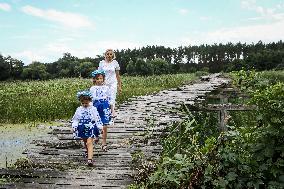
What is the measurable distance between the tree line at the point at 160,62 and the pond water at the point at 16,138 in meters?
26.5

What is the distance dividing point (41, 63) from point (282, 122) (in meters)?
88.2

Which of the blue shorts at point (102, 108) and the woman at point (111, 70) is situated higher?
the woman at point (111, 70)

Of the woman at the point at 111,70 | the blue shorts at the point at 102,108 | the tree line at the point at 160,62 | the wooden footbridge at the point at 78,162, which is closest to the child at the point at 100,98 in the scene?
the blue shorts at the point at 102,108

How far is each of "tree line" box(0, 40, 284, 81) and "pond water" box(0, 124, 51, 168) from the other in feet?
87.1

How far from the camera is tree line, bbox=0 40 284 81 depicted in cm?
7238

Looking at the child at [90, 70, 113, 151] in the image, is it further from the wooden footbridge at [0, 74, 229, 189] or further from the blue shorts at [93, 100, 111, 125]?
the wooden footbridge at [0, 74, 229, 189]

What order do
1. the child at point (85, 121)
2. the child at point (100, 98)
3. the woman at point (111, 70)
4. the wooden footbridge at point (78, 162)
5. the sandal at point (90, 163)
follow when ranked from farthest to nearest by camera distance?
the woman at point (111, 70) → the child at point (100, 98) → the child at point (85, 121) → the sandal at point (90, 163) → the wooden footbridge at point (78, 162)

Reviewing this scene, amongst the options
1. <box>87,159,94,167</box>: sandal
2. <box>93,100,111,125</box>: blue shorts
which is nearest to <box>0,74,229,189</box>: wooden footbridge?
<box>87,159,94,167</box>: sandal

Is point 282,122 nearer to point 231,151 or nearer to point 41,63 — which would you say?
point 231,151

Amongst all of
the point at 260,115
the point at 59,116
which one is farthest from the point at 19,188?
the point at 59,116

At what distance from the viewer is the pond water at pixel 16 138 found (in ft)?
27.3

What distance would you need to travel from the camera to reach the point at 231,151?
5004 millimetres

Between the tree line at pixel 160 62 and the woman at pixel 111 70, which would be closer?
the woman at pixel 111 70

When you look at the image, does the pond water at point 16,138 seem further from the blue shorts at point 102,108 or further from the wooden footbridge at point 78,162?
the blue shorts at point 102,108
